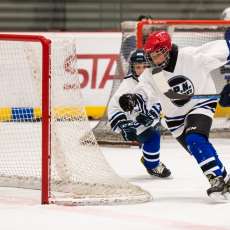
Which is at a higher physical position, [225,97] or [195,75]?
[195,75]

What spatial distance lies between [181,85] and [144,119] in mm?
1189

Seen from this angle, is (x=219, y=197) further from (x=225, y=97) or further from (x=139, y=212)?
(x=225, y=97)

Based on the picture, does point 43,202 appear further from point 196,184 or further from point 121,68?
point 121,68

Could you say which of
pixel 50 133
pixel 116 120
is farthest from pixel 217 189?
pixel 116 120

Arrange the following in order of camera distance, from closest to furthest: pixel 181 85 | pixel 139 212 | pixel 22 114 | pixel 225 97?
pixel 139 212, pixel 181 85, pixel 225 97, pixel 22 114

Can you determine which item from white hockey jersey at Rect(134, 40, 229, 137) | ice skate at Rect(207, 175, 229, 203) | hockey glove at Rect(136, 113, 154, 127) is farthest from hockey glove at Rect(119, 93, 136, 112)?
ice skate at Rect(207, 175, 229, 203)

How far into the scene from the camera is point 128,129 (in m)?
5.98

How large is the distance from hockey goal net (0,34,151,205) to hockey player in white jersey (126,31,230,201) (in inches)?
17.4

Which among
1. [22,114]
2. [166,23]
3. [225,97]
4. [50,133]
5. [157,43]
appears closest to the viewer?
[50,133]

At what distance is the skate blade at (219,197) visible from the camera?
15.1ft

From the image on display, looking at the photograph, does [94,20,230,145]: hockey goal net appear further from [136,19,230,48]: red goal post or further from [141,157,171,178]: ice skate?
[141,157,171,178]: ice skate

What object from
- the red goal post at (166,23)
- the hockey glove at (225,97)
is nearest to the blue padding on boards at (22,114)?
the hockey glove at (225,97)

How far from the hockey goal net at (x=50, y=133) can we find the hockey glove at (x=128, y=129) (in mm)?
647

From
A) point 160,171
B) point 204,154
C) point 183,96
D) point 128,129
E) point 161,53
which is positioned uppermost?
point 161,53
